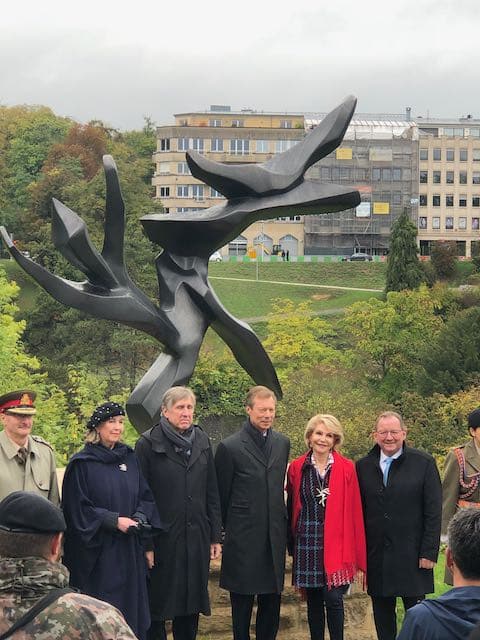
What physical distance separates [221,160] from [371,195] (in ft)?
34.0

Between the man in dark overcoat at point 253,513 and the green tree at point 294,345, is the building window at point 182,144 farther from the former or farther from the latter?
the man in dark overcoat at point 253,513

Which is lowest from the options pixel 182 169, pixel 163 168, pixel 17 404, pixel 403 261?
pixel 17 404

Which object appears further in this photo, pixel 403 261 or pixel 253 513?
pixel 403 261

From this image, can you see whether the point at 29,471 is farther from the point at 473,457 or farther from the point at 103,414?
the point at 473,457

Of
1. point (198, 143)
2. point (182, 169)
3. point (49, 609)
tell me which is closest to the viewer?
point (49, 609)

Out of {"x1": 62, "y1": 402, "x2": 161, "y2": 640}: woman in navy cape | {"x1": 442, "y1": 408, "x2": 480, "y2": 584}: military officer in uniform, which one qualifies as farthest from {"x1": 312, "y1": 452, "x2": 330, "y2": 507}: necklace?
{"x1": 62, "y1": 402, "x2": 161, "y2": 640}: woman in navy cape

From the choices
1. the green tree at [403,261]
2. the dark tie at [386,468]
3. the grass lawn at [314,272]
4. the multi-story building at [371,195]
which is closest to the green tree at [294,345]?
the green tree at [403,261]

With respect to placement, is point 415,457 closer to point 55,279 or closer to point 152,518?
point 152,518

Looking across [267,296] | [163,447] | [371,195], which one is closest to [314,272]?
[267,296]

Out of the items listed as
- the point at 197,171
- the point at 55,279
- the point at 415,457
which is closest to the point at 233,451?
the point at 415,457

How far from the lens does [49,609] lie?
319 centimetres

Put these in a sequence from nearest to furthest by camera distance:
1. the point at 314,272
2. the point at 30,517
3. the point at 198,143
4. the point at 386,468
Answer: the point at 30,517
the point at 386,468
the point at 314,272
the point at 198,143

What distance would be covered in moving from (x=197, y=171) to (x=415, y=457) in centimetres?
375

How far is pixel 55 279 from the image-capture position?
28.7 feet
